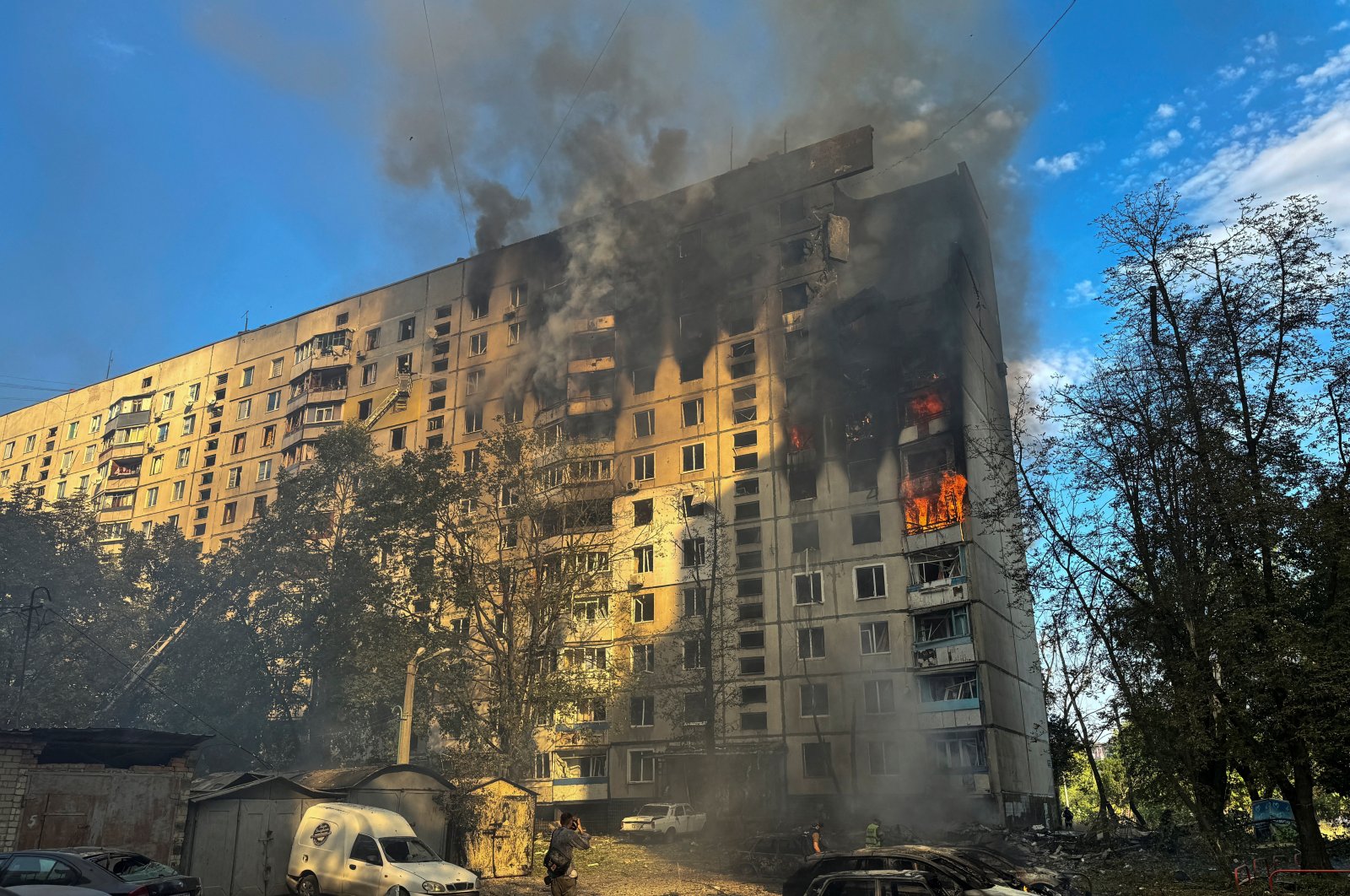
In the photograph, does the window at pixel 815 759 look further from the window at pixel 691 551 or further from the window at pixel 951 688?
the window at pixel 691 551

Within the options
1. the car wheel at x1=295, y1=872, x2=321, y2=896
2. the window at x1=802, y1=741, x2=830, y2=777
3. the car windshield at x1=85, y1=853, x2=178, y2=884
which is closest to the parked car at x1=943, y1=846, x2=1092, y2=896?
the car wheel at x1=295, y1=872, x2=321, y2=896

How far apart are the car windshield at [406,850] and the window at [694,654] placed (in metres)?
32.5

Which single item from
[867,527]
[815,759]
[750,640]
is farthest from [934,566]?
[815,759]

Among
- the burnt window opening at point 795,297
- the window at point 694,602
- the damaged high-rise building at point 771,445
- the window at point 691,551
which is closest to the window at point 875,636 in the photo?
the damaged high-rise building at point 771,445

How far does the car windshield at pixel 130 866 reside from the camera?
14516 millimetres

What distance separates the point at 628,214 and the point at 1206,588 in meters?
49.4

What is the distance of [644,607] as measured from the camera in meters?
54.5

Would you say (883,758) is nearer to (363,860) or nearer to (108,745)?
(363,860)

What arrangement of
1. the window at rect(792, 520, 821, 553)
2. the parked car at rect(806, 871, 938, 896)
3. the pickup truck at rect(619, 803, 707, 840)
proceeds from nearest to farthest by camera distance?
the parked car at rect(806, 871, 938, 896)
the pickup truck at rect(619, 803, 707, 840)
the window at rect(792, 520, 821, 553)

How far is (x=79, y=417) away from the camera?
310 ft

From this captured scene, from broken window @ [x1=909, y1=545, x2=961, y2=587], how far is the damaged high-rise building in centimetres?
15

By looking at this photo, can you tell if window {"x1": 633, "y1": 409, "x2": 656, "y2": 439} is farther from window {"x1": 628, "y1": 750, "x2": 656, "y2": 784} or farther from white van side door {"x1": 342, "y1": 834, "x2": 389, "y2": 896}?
white van side door {"x1": 342, "y1": 834, "x2": 389, "y2": 896}

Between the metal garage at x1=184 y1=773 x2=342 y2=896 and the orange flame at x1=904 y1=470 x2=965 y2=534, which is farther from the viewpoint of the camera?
the orange flame at x1=904 y1=470 x2=965 y2=534

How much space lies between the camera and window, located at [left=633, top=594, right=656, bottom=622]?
54.1m
